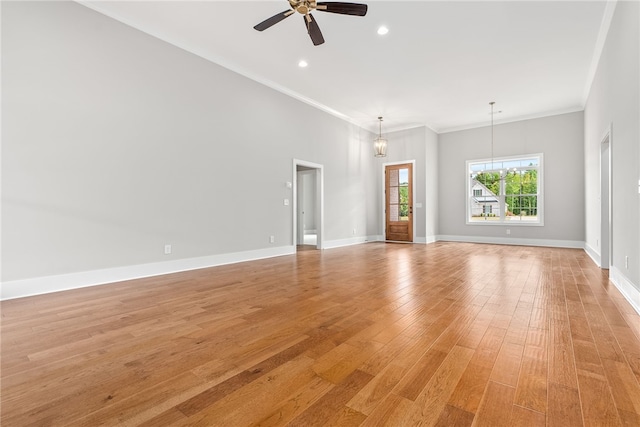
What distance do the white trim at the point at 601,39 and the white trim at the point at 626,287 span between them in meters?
3.17

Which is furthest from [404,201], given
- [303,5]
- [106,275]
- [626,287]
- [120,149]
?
[106,275]

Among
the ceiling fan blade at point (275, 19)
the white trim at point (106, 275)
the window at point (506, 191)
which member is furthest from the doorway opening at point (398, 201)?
the ceiling fan blade at point (275, 19)

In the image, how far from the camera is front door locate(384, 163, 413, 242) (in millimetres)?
8578

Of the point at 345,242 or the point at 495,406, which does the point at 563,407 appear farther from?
the point at 345,242

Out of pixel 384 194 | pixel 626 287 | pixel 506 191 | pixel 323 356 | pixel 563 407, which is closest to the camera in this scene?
pixel 563 407

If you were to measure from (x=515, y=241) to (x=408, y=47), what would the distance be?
6.13 metres

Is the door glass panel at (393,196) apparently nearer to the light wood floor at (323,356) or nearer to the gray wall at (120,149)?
the gray wall at (120,149)

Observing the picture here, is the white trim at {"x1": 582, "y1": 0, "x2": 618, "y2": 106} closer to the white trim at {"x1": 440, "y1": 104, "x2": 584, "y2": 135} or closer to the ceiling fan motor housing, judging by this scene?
the white trim at {"x1": 440, "y1": 104, "x2": 584, "y2": 135}

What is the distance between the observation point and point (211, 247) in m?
4.79

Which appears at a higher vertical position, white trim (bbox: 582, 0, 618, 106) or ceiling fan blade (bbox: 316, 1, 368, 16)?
white trim (bbox: 582, 0, 618, 106)

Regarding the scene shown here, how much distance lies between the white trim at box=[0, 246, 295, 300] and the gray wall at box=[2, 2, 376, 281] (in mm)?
81

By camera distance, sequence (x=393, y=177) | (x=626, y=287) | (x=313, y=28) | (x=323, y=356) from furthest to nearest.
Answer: (x=393, y=177) → (x=313, y=28) → (x=626, y=287) → (x=323, y=356)

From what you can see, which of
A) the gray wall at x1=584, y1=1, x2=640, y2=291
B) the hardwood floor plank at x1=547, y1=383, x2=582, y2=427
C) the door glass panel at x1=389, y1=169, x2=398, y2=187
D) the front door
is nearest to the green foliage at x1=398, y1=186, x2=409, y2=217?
the front door

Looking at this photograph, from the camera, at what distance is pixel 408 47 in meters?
4.44
